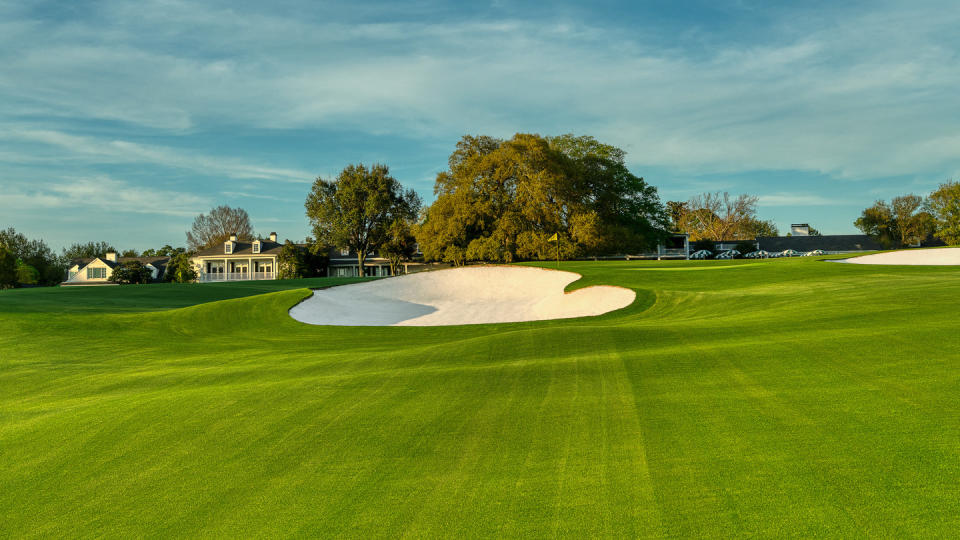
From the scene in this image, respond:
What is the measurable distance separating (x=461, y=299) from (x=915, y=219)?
273 feet

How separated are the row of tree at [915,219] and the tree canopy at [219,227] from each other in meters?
99.1

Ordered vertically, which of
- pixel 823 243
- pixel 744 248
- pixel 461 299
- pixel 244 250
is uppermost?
pixel 244 250

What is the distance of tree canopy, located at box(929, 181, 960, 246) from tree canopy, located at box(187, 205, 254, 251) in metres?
104

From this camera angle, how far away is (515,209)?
4850 cm

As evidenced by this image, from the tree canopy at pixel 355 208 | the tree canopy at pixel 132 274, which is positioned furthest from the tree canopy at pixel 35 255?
the tree canopy at pixel 355 208

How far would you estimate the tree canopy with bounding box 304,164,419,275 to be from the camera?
63406mm

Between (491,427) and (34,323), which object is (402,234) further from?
(491,427)

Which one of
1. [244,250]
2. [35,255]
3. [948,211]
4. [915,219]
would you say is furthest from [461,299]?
[915,219]

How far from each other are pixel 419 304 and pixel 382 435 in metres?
19.3

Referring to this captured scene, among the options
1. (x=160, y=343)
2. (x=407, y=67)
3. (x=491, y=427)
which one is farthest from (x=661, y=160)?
(x=491, y=427)

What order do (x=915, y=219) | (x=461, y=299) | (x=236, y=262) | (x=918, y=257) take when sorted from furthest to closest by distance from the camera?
(x=915, y=219) < (x=236, y=262) < (x=918, y=257) < (x=461, y=299)

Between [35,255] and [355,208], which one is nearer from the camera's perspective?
[355,208]

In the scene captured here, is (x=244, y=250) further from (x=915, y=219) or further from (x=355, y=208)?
(x=915, y=219)

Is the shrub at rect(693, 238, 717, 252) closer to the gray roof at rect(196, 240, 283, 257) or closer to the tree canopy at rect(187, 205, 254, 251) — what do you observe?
the gray roof at rect(196, 240, 283, 257)
